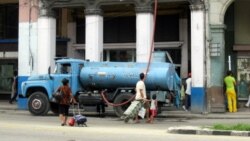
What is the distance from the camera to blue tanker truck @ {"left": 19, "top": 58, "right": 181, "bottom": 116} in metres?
23.4

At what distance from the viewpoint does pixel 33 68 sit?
29719 millimetres

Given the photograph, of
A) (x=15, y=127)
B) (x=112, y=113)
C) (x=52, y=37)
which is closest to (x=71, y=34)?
(x=52, y=37)

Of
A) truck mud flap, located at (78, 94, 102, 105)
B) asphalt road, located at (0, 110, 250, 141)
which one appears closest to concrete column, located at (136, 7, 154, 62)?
truck mud flap, located at (78, 94, 102, 105)

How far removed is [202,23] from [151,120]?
23.4 feet

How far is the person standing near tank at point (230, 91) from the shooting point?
87.0 ft

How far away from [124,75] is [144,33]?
14.7 ft

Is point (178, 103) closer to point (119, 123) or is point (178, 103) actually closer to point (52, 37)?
point (119, 123)

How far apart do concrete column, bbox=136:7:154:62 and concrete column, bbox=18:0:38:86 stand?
604 centimetres

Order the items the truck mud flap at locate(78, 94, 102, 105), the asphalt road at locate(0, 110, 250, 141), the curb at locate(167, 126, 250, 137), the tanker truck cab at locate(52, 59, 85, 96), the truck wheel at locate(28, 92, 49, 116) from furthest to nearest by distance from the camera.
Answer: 1. the truck wheel at locate(28, 92, 49, 116)
2. the tanker truck cab at locate(52, 59, 85, 96)
3. the truck mud flap at locate(78, 94, 102, 105)
4. the curb at locate(167, 126, 250, 137)
5. the asphalt road at locate(0, 110, 250, 141)

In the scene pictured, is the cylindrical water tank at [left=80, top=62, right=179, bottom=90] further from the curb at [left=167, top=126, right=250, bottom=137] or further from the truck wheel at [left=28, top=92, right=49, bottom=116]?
the curb at [left=167, top=126, right=250, bottom=137]

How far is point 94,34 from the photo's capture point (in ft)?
93.2

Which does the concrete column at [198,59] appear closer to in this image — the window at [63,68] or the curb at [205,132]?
the window at [63,68]

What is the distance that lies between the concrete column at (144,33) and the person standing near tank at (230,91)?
415 cm

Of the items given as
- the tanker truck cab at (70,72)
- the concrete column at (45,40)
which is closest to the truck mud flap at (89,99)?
the tanker truck cab at (70,72)
